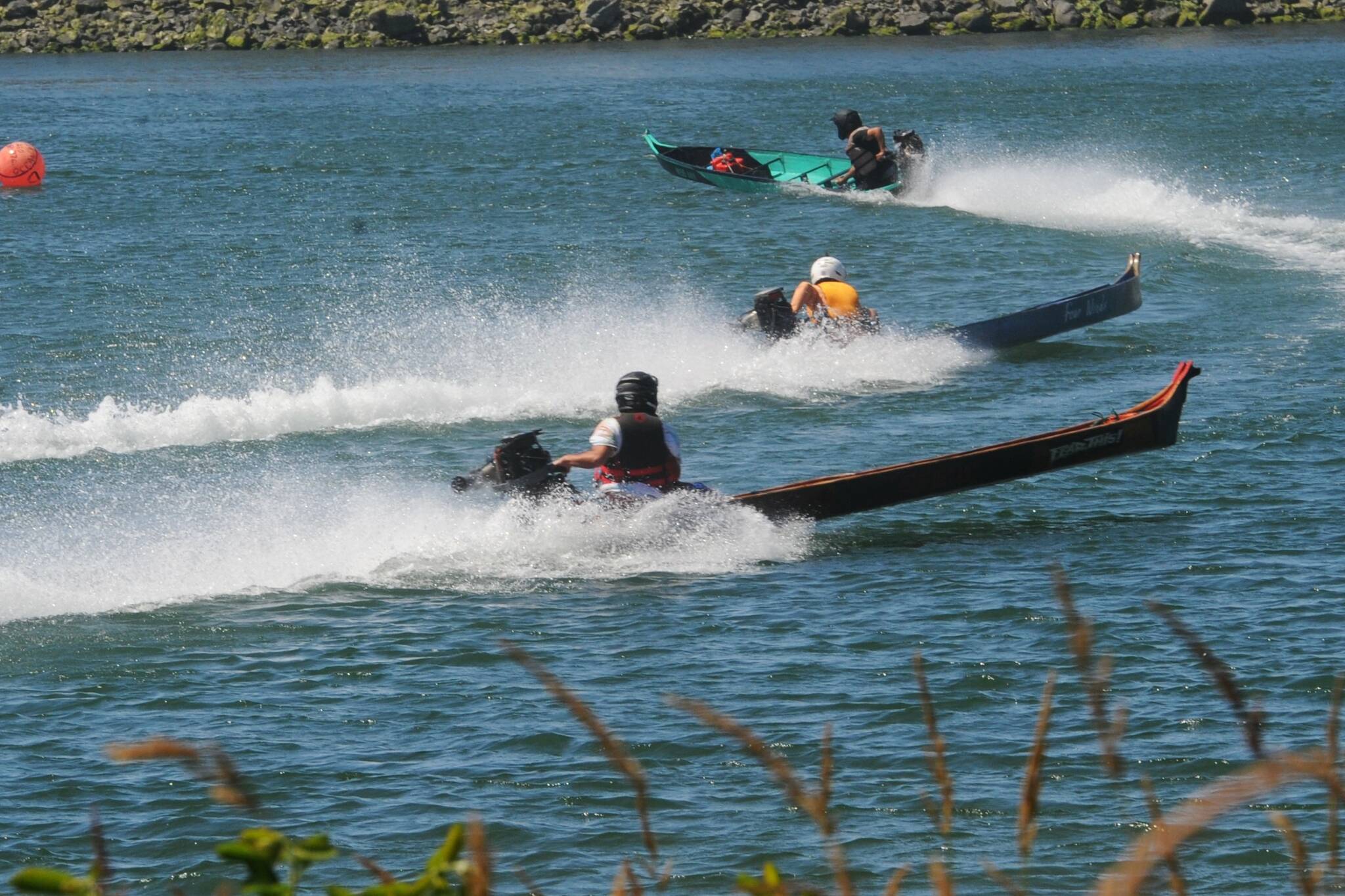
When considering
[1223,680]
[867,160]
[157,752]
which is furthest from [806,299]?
[157,752]

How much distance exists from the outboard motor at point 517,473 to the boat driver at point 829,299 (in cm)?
791

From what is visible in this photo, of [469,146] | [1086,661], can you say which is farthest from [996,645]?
[469,146]

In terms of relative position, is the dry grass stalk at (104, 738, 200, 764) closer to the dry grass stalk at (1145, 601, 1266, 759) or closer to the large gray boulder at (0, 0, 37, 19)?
the dry grass stalk at (1145, 601, 1266, 759)

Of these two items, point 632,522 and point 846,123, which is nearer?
point 632,522

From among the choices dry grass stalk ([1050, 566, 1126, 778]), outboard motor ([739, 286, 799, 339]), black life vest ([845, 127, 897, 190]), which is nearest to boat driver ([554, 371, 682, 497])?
outboard motor ([739, 286, 799, 339])

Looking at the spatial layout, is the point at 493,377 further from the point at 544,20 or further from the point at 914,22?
the point at 544,20

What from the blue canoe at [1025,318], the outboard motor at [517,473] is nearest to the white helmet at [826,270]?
the blue canoe at [1025,318]

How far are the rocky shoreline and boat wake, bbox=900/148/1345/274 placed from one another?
3639 cm

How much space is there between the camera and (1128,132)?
152 feet

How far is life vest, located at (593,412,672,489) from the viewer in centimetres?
1359

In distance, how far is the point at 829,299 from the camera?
844 inches

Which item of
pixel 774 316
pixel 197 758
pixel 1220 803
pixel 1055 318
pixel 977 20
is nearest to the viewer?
pixel 1220 803

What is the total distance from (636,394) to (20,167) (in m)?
30.1

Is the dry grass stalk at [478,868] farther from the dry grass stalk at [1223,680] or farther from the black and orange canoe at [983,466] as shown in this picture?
the black and orange canoe at [983,466]
